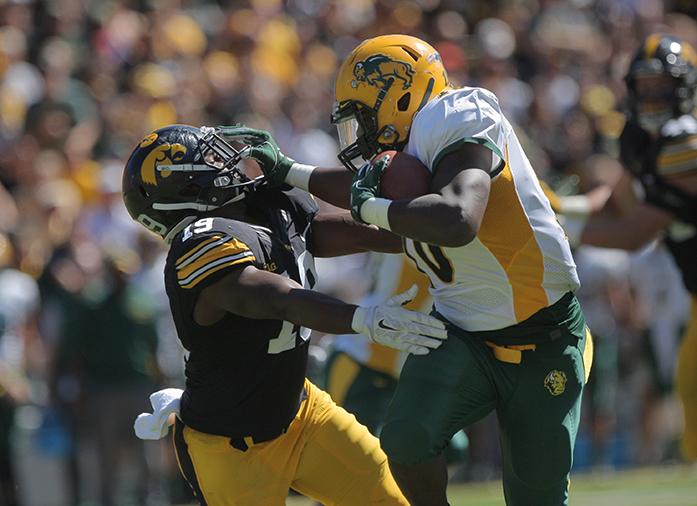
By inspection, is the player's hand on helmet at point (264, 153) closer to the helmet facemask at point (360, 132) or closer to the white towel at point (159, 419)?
the helmet facemask at point (360, 132)

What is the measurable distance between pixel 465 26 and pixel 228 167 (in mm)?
8796

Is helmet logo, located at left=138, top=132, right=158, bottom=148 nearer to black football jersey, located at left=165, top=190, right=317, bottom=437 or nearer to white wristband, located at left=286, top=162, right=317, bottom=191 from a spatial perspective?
black football jersey, located at left=165, top=190, right=317, bottom=437

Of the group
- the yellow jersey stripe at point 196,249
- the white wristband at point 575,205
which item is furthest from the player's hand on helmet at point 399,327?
the white wristband at point 575,205

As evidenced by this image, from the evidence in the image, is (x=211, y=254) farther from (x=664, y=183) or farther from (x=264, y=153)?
(x=664, y=183)

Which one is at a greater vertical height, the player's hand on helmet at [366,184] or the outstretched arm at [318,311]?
the player's hand on helmet at [366,184]

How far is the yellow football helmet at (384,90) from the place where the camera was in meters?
4.17

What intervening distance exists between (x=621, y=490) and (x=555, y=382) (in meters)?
4.32

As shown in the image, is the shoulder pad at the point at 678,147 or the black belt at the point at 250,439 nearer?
the black belt at the point at 250,439

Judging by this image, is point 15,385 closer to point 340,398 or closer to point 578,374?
point 340,398

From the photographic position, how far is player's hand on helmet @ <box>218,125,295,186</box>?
446 cm

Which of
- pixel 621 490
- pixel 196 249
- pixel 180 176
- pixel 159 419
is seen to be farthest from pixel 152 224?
pixel 621 490

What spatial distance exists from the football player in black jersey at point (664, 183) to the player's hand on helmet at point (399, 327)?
127 inches

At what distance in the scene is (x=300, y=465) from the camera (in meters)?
4.30

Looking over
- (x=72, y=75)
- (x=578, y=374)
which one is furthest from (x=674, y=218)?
(x=72, y=75)
